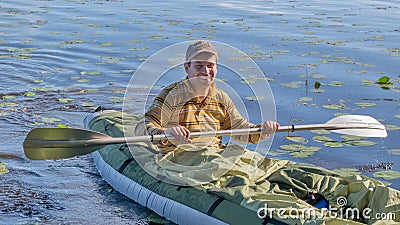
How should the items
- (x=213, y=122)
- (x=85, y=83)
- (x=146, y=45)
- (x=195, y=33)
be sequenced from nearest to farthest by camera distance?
(x=213, y=122)
(x=85, y=83)
(x=146, y=45)
(x=195, y=33)

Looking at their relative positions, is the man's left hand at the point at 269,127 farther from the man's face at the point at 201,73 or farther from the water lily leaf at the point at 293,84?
the water lily leaf at the point at 293,84

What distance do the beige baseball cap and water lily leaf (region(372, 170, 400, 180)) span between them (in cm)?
184

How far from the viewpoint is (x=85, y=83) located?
9.07 meters

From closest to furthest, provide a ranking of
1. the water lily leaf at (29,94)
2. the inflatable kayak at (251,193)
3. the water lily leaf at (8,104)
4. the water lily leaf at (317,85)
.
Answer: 1. the inflatable kayak at (251,193)
2. the water lily leaf at (8,104)
3. the water lily leaf at (29,94)
4. the water lily leaf at (317,85)

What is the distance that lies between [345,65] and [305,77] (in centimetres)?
94

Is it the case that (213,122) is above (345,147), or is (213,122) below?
above

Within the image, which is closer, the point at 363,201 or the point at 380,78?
the point at 363,201

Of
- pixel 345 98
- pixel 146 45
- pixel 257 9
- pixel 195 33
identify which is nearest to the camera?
pixel 345 98

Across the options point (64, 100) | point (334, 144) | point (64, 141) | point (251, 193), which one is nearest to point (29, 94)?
point (64, 100)

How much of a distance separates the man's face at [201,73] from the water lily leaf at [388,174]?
179 cm

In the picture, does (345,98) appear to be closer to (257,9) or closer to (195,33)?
(195,33)

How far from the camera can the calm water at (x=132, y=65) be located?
19.0 ft

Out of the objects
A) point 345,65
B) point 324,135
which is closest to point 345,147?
point 324,135

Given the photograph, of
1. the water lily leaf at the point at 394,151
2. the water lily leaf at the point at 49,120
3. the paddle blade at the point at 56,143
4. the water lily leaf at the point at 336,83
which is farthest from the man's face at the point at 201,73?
the water lily leaf at the point at 336,83
